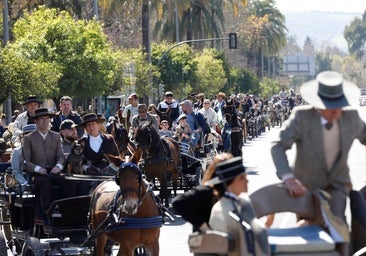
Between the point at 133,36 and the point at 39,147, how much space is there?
6438cm

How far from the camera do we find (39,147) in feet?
49.7

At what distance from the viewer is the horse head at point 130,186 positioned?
12.4 metres

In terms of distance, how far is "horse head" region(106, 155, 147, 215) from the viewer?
12.4 metres

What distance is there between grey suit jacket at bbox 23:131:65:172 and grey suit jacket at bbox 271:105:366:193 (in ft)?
20.0

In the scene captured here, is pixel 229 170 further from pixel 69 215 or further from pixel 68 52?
pixel 68 52

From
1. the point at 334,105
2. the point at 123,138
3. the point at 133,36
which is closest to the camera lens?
the point at 334,105

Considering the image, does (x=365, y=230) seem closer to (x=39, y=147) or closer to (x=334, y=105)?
(x=334, y=105)

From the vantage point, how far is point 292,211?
347 inches

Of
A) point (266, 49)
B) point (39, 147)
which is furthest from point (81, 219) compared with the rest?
point (266, 49)

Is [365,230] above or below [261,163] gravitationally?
above

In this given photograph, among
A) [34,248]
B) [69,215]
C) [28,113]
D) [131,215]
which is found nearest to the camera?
[131,215]

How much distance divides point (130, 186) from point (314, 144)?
11.2 ft

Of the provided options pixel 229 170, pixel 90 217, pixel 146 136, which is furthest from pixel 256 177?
pixel 229 170

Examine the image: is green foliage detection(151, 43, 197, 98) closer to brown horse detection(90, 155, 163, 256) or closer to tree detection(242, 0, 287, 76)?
tree detection(242, 0, 287, 76)
